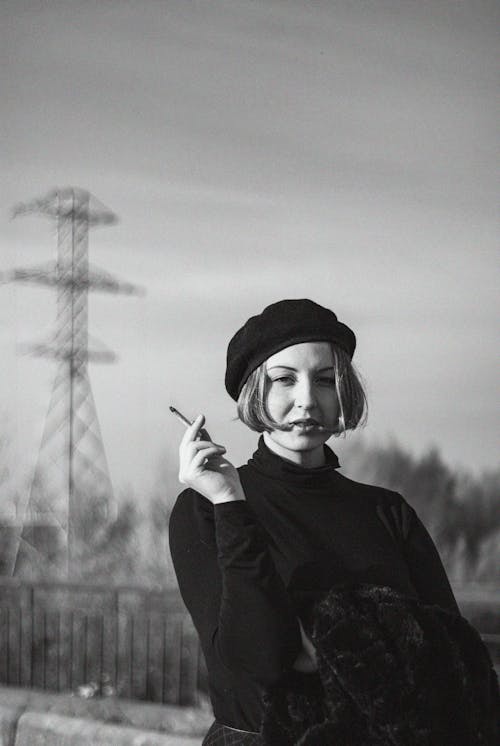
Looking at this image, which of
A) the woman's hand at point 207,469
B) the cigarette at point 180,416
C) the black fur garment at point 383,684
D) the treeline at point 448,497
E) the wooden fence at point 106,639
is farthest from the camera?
the treeline at point 448,497

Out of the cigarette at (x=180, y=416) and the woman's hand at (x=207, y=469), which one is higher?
the cigarette at (x=180, y=416)

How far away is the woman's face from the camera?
5.94ft

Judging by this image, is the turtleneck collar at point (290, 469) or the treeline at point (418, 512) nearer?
the turtleneck collar at point (290, 469)

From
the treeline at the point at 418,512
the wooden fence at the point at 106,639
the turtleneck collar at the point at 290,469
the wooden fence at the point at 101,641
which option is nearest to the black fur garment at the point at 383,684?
the turtleneck collar at the point at 290,469

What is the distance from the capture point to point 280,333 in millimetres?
1829

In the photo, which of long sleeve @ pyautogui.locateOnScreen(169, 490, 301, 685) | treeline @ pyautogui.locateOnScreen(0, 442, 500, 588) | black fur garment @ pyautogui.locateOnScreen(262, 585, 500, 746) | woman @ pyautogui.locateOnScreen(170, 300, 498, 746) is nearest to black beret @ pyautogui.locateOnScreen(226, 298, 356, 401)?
woman @ pyautogui.locateOnScreen(170, 300, 498, 746)

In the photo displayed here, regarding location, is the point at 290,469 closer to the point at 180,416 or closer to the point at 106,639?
the point at 180,416

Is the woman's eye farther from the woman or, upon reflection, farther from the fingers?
the fingers

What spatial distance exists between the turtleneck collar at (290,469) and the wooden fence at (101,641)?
4.81m

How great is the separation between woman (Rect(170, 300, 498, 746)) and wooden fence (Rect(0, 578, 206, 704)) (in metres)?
4.83

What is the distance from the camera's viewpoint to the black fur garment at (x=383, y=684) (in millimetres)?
1498

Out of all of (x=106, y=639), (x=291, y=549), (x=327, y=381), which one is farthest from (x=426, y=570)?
(x=106, y=639)

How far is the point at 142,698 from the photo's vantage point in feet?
23.1

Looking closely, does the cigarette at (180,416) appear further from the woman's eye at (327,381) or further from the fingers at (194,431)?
the woman's eye at (327,381)
